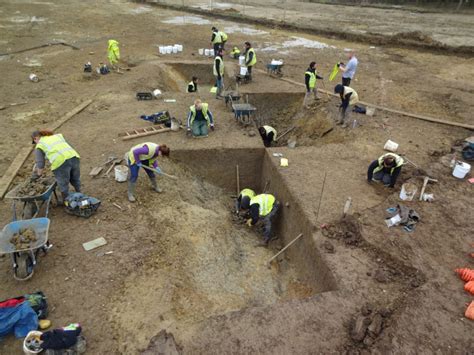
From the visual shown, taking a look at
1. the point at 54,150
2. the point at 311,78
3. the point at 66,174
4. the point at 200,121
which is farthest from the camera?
the point at 311,78

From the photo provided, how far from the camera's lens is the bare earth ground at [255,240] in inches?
179

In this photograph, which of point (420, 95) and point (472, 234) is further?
point (420, 95)

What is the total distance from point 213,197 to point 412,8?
29.8 metres

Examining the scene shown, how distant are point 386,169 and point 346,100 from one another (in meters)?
2.96

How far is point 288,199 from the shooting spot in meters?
7.49

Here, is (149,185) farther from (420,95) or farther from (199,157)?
(420,95)

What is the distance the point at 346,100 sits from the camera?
30.9ft

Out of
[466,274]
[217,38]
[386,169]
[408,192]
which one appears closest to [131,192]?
[386,169]

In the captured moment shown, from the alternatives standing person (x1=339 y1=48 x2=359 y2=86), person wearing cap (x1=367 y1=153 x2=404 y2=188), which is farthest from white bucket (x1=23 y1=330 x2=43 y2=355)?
standing person (x1=339 y1=48 x2=359 y2=86)

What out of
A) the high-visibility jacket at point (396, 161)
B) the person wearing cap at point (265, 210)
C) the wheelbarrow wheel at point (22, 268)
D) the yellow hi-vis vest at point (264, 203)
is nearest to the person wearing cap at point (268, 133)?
the person wearing cap at point (265, 210)

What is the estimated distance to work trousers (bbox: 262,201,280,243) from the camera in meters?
7.64

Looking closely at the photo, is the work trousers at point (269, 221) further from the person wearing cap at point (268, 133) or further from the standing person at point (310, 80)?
the standing person at point (310, 80)

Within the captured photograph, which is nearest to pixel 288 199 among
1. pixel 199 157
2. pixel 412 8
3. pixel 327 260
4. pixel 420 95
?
pixel 327 260

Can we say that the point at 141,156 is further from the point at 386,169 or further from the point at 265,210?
the point at 386,169
